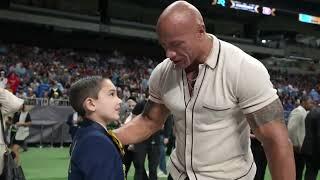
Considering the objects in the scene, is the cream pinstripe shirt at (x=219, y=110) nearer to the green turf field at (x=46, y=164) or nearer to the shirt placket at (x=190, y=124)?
the shirt placket at (x=190, y=124)

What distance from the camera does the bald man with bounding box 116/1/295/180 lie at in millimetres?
2371

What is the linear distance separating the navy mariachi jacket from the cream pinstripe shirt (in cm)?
35

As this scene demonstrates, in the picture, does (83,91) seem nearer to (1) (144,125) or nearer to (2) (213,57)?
(1) (144,125)

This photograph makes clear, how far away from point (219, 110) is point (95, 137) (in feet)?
2.03

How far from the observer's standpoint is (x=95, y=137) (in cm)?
259

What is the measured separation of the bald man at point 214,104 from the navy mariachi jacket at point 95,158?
0.35m

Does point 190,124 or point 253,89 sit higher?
point 253,89

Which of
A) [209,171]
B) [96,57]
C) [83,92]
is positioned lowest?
[96,57]

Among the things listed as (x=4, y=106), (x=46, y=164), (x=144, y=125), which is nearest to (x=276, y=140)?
(x=144, y=125)

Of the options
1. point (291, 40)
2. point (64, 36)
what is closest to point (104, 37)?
point (64, 36)

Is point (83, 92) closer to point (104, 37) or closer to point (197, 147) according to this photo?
point (197, 147)

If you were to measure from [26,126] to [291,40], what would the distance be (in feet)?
110

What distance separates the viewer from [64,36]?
30.8 m

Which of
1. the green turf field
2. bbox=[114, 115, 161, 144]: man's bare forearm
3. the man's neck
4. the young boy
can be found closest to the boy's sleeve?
the young boy
